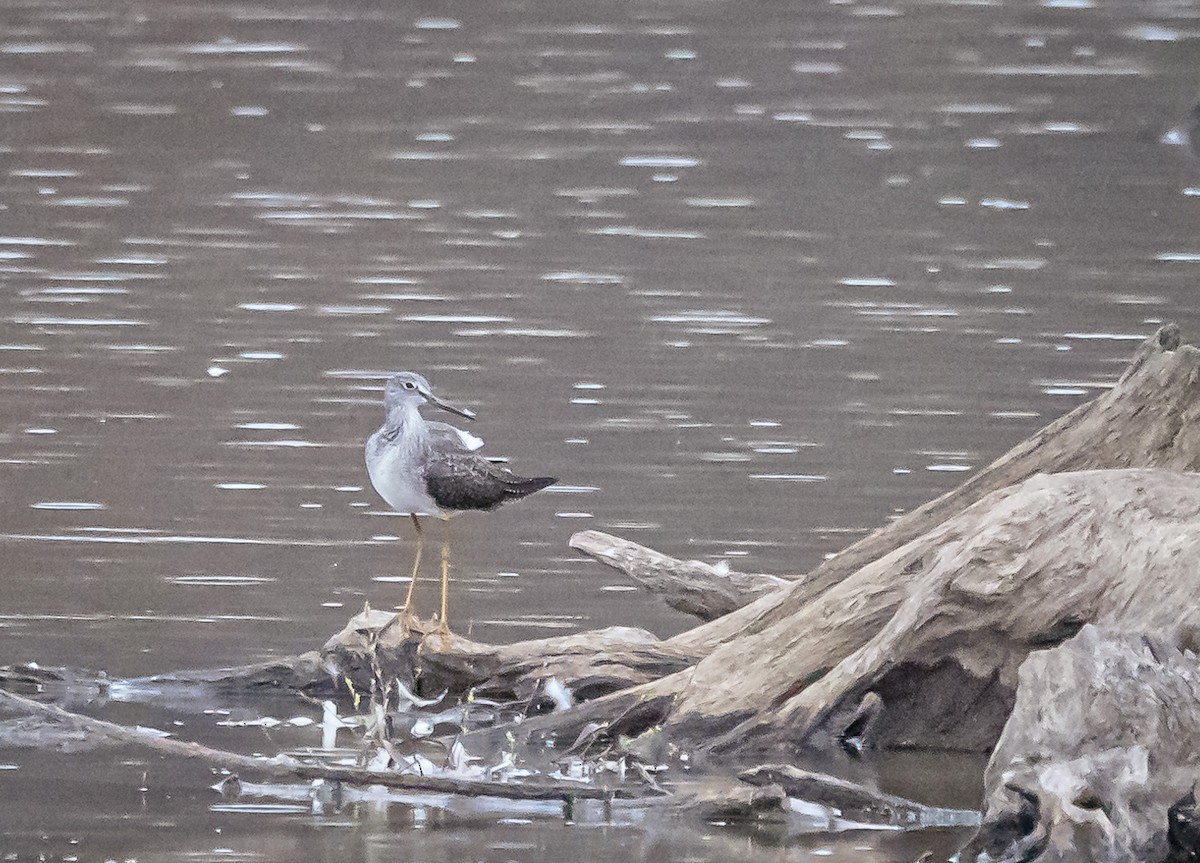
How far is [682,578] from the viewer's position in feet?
14.2

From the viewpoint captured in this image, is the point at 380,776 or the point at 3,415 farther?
the point at 3,415

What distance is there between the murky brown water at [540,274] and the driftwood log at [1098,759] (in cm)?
177

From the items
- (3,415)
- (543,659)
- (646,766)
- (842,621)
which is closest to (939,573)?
(842,621)

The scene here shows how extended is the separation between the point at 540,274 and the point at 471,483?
273cm

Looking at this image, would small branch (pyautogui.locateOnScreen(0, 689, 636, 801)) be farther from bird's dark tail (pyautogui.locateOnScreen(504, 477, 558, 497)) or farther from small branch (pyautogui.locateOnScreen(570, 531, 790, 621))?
small branch (pyautogui.locateOnScreen(570, 531, 790, 621))

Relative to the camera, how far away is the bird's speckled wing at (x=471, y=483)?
3988 mm

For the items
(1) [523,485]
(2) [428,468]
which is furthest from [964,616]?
(2) [428,468]

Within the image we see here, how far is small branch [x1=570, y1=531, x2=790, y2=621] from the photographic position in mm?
4293

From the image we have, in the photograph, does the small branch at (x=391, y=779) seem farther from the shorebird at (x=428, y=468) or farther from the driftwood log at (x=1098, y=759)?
the shorebird at (x=428, y=468)

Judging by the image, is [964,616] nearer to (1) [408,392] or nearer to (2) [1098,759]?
(2) [1098,759]

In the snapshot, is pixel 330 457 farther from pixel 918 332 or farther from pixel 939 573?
pixel 939 573

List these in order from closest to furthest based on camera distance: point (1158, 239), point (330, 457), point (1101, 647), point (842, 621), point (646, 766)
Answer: point (1101, 647)
point (646, 766)
point (842, 621)
point (330, 457)
point (1158, 239)

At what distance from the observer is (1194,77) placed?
7184mm

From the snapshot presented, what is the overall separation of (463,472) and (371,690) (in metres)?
0.53
